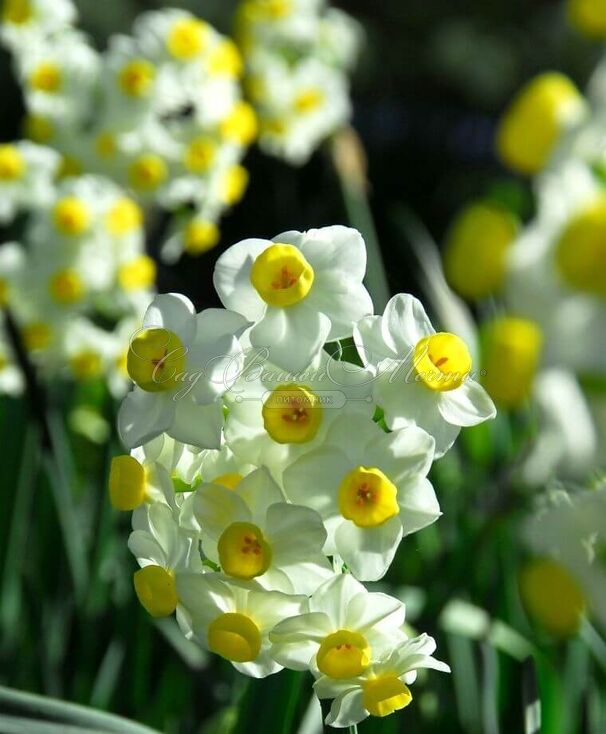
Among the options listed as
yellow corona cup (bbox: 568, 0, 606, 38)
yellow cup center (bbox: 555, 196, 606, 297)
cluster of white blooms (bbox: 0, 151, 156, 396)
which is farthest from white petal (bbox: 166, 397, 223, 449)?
cluster of white blooms (bbox: 0, 151, 156, 396)

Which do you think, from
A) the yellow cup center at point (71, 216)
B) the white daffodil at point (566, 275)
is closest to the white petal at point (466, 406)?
the white daffodil at point (566, 275)

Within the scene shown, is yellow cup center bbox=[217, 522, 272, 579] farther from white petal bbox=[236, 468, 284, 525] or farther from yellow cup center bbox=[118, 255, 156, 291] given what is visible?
yellow cup center bbox=[118, 255, 156, 291]

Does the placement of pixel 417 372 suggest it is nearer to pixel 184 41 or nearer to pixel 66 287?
pixel 66 287

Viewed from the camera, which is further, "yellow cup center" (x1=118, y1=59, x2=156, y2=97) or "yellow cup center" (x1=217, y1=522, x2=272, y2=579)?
"yellow cup center" (x1=118, y1=59, x2=156, y2=97)

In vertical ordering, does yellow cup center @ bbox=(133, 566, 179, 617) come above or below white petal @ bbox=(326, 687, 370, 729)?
above

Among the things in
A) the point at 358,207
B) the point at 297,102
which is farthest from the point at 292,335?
the point at 297,102

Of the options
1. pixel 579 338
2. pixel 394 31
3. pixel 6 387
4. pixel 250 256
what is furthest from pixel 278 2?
pixel 394 31

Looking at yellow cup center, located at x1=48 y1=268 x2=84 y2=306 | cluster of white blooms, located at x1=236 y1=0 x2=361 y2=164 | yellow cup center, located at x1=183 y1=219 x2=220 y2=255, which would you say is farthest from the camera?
cluster of white blooms, located at x1=236 y1=0 x2=361 y2=164
